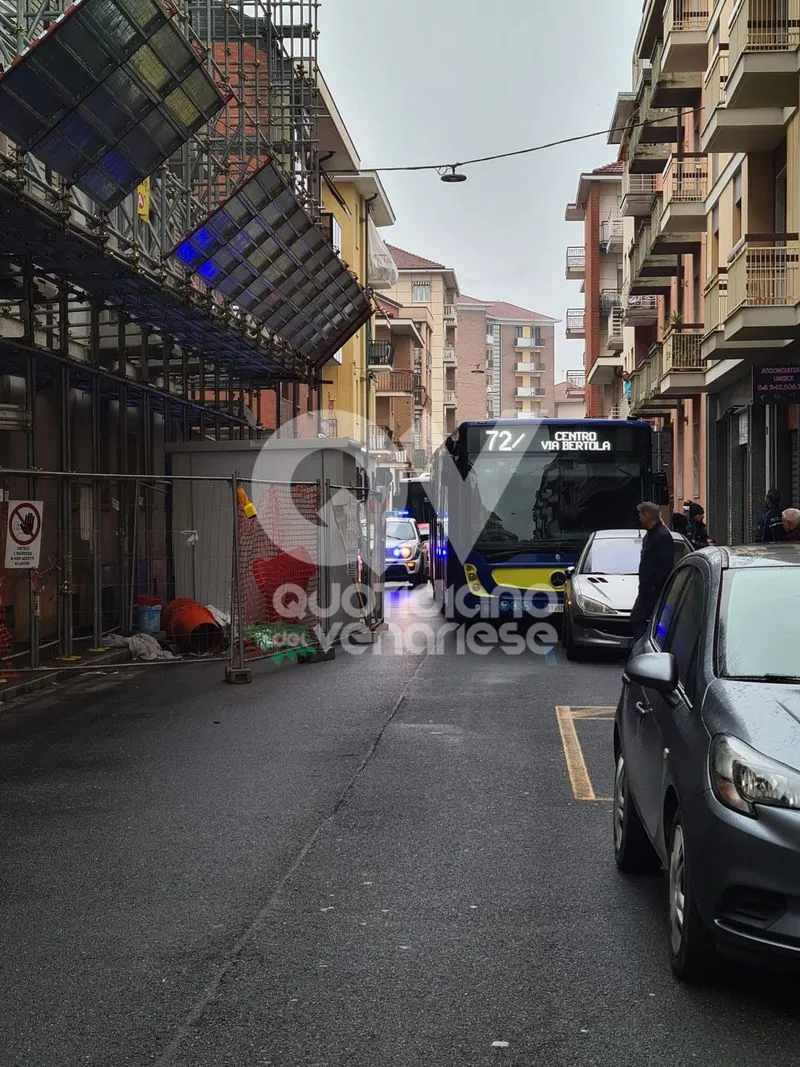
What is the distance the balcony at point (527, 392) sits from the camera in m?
138

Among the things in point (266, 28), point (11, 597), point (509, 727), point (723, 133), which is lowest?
point (509, 727)

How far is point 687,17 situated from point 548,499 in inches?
679

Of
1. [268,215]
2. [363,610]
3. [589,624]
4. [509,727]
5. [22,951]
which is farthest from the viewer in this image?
[268,215]

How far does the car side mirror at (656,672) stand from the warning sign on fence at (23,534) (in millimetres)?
8699

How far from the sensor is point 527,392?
139m

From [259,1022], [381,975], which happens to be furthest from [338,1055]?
[381,975]

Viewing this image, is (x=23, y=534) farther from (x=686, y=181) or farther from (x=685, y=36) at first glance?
(x=686, y=181)

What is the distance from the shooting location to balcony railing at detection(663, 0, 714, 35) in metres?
30.5

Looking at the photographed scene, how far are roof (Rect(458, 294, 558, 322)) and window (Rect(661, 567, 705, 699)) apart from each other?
129 metres

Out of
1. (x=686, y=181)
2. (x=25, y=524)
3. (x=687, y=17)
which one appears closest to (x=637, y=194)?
(x=686, y=181)

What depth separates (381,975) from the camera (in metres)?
4.69

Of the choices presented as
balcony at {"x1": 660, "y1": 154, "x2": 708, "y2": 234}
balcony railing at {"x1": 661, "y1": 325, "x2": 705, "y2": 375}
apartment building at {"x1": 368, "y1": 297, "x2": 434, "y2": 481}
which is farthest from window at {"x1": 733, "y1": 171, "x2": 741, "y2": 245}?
apartment building at {"x1": 368, "y1": 297, "x2": 434, "y2": 481}

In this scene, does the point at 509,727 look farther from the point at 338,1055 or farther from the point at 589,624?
the point at 338,1055

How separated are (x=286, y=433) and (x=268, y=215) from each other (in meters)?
14.6
